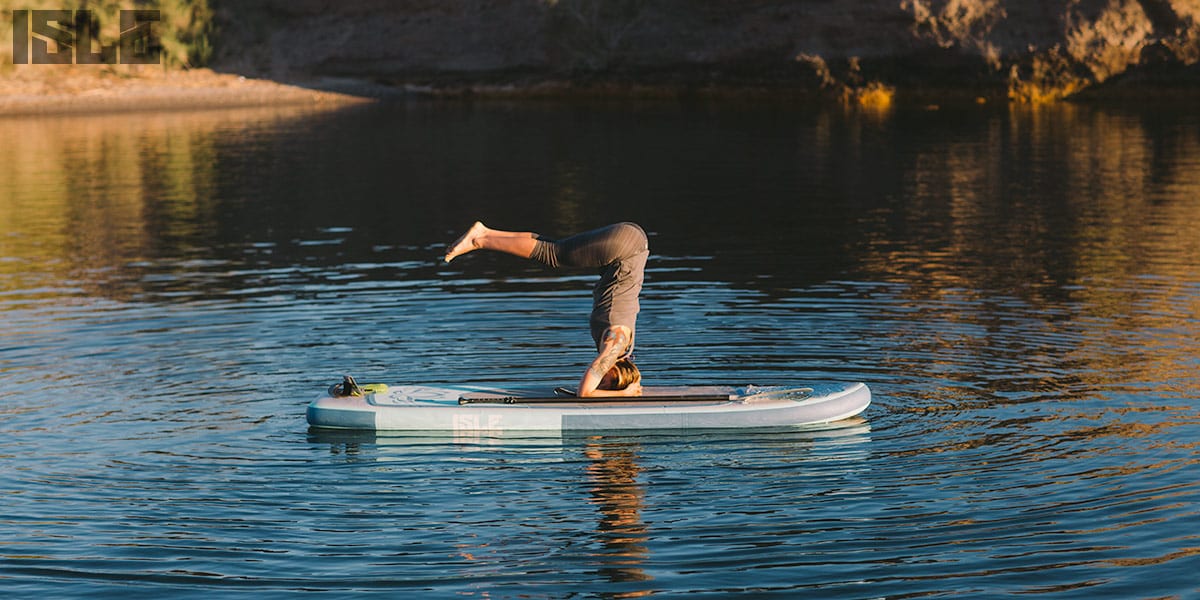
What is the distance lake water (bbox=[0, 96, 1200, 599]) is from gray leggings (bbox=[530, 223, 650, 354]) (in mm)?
1132

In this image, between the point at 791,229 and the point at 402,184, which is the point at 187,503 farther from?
the point at 402,184

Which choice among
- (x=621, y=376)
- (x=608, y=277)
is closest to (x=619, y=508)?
(x=621, y=376)

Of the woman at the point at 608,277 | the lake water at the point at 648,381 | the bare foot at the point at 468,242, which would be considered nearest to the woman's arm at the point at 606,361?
the woman at the point at 608,277

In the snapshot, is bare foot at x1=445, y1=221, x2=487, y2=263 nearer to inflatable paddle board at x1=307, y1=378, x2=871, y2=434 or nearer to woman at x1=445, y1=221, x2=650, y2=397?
woman at x1=445, y1=221, x2=650, y2=397

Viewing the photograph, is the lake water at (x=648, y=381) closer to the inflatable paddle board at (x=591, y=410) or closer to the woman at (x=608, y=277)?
the inflatable paddle board at (x=591, y=410)

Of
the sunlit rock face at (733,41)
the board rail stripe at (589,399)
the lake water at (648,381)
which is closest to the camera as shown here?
the lake water at (648,381)

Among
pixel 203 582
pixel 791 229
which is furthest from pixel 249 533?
pixel 791 229

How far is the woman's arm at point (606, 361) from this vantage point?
13.0 metres

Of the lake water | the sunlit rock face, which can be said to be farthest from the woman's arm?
the sunlit rock face

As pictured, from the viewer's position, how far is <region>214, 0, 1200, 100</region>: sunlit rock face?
2544 inches

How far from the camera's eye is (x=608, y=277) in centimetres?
1323

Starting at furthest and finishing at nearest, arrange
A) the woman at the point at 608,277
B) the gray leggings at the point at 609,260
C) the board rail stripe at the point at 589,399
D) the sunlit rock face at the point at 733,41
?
the sunlit rock face at the point at 733,41 → the board rail stripe at the point at 589,399 → the gray leggings at the point at 609,260 → the woman at the point at 608,277

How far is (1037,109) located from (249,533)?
57.6 meters

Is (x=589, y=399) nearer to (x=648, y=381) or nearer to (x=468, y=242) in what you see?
(x=468, y=242)
